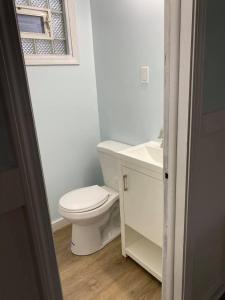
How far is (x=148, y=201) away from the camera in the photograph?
1544mm

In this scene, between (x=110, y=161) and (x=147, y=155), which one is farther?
(x=110, y=161)

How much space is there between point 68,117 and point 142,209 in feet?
3.45

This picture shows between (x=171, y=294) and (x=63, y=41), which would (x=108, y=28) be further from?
(x=171, y=294)

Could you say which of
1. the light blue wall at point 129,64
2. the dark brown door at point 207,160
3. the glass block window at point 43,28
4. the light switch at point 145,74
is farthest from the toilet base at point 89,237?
the glass block window at point 43,28

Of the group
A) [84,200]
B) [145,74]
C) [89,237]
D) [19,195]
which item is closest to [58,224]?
[89,237]

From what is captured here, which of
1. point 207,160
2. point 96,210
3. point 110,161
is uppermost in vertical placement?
point 207,160

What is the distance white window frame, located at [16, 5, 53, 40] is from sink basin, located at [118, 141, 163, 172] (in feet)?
3.71

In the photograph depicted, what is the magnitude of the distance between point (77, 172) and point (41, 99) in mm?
754

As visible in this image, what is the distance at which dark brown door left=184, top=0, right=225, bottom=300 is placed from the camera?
910mm

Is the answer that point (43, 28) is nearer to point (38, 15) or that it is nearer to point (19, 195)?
point (38, 15)

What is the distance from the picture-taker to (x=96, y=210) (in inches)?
72.1

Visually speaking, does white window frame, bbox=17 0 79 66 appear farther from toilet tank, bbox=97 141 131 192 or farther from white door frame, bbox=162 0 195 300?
white door frame, bbox=162 0 195 300

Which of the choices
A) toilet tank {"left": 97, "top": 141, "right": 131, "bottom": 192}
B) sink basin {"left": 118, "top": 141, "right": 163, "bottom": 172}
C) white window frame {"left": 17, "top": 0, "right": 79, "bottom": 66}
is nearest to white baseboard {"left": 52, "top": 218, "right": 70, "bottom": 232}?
toilet tank {"left": 97, "top": 141, "right": 131, "bottom": 192}

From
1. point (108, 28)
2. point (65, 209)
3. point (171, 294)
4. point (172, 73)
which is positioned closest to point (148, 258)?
point (171, 294)
